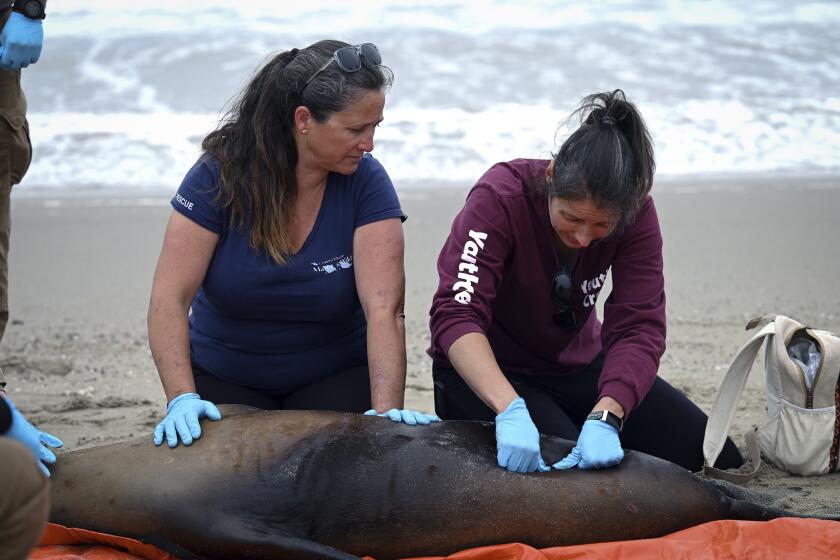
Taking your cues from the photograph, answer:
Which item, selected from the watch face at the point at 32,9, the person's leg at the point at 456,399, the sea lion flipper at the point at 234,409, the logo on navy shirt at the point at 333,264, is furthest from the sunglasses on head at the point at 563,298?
the watch face at the point at 32,9

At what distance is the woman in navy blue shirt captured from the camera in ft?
12.0

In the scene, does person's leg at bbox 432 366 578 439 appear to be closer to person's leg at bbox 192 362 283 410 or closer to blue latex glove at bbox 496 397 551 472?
blue latex glove at bbox 496 397 551 472

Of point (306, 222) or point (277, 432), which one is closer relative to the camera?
point (277, 432)

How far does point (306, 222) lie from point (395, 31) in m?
16.0

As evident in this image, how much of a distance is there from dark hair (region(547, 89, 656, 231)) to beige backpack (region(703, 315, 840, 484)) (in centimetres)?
110

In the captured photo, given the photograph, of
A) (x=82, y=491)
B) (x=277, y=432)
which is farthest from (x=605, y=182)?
(x=82, y=491)

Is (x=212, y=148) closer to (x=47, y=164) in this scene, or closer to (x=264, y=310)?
(x=264, y=310)

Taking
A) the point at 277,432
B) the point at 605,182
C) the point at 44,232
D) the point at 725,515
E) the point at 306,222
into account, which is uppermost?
the point at 605,182

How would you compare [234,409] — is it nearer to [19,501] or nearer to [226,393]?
[226,393]

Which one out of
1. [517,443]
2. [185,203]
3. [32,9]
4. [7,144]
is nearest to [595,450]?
[517,443]

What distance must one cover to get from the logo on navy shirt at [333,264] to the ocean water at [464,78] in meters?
6.79

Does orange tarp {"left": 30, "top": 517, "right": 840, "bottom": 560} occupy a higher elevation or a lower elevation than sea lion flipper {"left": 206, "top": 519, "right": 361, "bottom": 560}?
lower

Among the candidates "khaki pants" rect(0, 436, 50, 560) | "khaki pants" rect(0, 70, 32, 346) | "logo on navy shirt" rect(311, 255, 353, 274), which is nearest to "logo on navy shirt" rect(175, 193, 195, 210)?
"logo on navy shirt" rect(311, 255, 353, 274)

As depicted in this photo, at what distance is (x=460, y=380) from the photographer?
4.00 metres
